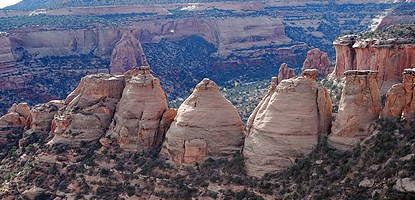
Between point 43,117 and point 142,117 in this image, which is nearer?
point 142,117

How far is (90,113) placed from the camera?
45.6 meters

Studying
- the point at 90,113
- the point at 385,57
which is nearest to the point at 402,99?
the point at 385,57

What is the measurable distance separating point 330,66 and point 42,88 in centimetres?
5553

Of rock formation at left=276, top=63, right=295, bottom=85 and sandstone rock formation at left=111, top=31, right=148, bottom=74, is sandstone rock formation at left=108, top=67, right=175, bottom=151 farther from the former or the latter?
sandstone rock formation at left=111, top=31, right=148, bottom=74

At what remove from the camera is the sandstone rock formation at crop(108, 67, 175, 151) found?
42.8 meters

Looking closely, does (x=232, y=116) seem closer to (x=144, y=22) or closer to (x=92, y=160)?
(x=92, y=160)

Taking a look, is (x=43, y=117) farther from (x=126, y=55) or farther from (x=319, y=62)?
(x=126, y=55)

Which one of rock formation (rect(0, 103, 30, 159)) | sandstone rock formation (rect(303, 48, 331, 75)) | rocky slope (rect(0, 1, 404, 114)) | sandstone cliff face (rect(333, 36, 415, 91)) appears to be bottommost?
rocky slope (rect(0, 1, 404, 114))

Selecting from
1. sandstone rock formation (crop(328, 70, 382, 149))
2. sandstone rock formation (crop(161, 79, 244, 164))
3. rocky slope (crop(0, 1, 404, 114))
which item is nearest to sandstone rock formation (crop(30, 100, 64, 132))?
sandstone rock formation (crop(161, 79, 244, 164))

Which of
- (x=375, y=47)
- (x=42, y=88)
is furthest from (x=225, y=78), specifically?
(x=375, y=47)

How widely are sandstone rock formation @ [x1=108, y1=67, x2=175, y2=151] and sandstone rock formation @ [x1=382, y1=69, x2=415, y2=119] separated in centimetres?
1555

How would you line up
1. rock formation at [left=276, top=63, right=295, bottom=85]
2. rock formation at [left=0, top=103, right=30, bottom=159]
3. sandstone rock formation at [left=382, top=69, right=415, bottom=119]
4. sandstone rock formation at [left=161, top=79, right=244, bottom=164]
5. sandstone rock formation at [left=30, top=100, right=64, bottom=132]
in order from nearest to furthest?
sandstone rock formation at [left=382, top=69, right=415, bottom=119]
sandstone rock formation at [left=161, top=79, right=244, bottom=164]
sandstone rock formation at [left=30, top=100, right=64, bottom=132]
rock formation at [left=0, top=103, right=30, bottom=159]
rock formation at [left=276, top=63, right=295, bottom=85]

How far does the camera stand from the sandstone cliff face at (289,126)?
119ft

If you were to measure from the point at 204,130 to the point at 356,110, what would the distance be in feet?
32.9
